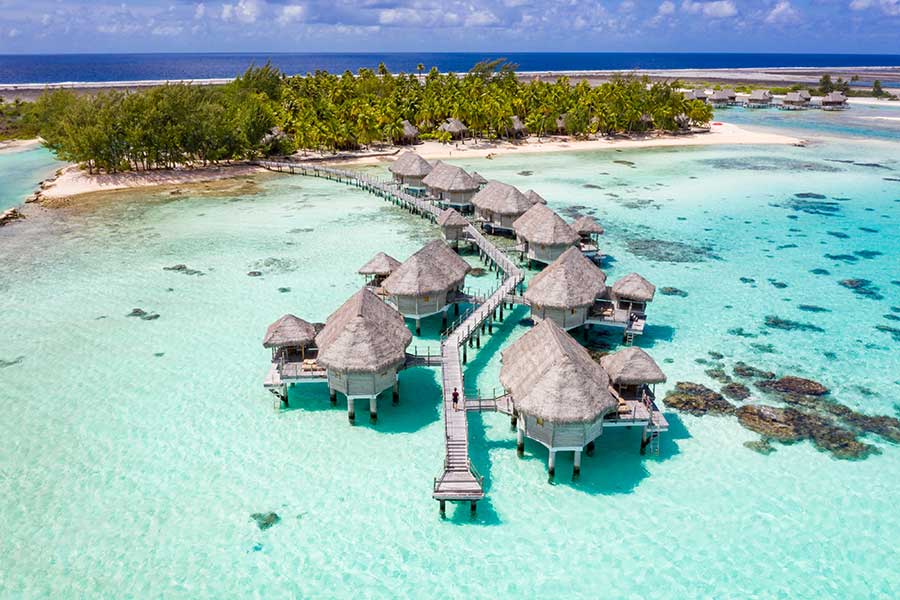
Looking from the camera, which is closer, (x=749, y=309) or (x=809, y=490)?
(x=809, y=490)

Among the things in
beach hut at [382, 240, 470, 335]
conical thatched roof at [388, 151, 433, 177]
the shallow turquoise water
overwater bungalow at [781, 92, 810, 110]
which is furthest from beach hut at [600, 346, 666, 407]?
overwater bungalow at [781, 92, 810, 110]

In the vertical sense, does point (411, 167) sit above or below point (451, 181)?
above

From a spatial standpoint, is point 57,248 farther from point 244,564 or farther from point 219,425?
point 244,564

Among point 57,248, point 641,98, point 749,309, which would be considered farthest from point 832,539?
point 641,98

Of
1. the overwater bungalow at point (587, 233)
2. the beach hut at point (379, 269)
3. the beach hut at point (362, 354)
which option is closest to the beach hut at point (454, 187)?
the overwater bungalow at point (587, 233)

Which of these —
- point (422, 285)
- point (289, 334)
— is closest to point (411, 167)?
point (422, 285)

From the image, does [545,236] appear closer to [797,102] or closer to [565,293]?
[565,293]

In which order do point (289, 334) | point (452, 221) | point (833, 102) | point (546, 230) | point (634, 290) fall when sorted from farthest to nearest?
point (833, 102) → point (452, 221) → point (546, 230) → point (634, 290) → point (289, 334)

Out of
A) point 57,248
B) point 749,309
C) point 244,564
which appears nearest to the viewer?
point 244,564
